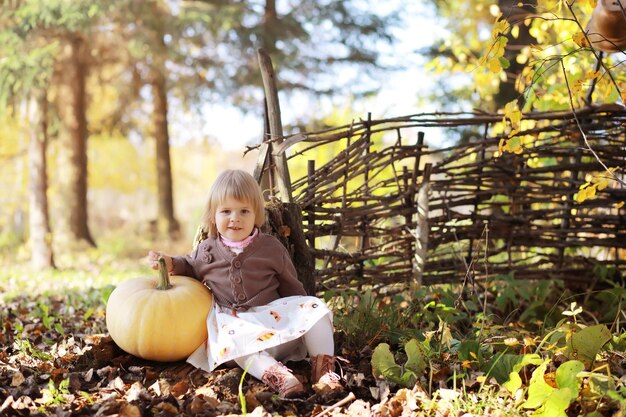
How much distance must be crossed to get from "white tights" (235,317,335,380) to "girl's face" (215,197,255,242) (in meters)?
0.53

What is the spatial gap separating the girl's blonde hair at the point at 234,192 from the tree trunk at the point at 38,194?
18.5ft

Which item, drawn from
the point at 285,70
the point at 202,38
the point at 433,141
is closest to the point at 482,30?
the point at 433,141

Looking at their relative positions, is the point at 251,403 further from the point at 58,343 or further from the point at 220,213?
the point at 58,343

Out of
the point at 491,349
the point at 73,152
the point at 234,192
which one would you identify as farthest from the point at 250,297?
the point at 73,152

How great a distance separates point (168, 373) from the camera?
257 cm

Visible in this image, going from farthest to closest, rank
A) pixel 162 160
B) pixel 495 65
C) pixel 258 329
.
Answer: pixel 162 160, pixel 495 65, pixel 258 329

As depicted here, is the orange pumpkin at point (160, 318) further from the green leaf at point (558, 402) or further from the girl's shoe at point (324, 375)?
the green leaf at point (558, 402)

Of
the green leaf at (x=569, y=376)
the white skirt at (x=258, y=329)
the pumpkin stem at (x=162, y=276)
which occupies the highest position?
the pumpkin stem at (x=162, y=276)

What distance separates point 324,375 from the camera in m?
2.38

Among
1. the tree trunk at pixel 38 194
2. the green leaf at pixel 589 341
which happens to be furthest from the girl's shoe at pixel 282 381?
the tree trunk at pixel 38 194

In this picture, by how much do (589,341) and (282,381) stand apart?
3.86 ft

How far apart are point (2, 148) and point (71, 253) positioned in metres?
4.03

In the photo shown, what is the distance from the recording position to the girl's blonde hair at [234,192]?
2.67m

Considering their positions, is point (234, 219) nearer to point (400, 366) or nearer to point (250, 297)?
point (250, 297)
